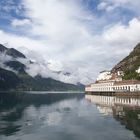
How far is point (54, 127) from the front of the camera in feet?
214

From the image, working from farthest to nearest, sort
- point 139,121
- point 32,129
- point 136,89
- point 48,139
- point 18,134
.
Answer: point 136,89 < point 139,121 < point 32,129 < point 18,134 < point 48,139

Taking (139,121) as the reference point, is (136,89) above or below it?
above

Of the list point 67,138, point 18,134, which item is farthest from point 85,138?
point 18,134

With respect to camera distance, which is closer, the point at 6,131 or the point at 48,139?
the point at 48,139

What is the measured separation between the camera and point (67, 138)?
5431cm

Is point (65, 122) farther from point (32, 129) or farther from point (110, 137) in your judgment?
point (110, 137)

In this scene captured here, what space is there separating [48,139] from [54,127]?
12.3 meters

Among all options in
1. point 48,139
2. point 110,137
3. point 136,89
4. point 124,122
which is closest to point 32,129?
point 48,139

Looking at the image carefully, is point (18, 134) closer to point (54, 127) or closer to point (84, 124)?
point (54, 127)

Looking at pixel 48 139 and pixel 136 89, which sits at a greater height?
pixel 136 89

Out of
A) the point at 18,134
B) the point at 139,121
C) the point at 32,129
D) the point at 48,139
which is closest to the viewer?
the point at 48,139

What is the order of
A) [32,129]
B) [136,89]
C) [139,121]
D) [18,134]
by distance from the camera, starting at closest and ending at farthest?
A: [18,134]
[32,129]
[139,121]
[136,89]

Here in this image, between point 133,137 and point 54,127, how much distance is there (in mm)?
17423

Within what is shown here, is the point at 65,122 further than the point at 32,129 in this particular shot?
Yes
